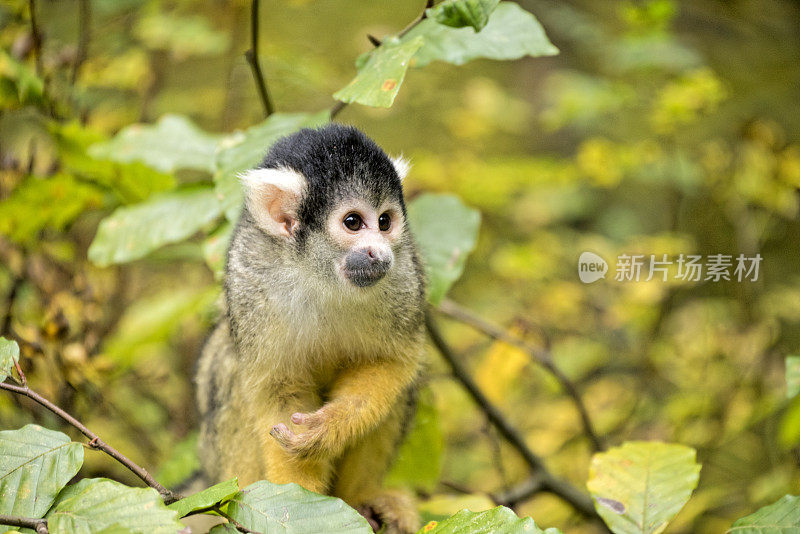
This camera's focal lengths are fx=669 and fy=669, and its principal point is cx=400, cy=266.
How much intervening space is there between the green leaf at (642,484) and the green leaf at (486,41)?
3.54 ft

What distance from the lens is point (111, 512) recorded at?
115 centimetres

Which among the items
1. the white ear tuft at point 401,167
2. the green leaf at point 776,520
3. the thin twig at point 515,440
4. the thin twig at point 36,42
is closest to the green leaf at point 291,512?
the green leaf at point 776,520

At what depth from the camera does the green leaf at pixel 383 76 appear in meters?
1.53

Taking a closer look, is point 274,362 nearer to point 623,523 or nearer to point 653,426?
point 623,523

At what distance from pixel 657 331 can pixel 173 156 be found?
283 cm

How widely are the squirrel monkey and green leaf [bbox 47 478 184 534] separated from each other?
22.0 inches

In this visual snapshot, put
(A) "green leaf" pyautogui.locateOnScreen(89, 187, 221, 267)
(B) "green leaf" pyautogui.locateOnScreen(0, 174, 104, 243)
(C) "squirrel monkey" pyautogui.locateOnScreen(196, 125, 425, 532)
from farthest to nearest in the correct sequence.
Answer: (B) "green leaf" pyautogui.locateOnScreen(0, 174, 104, 243) < (A) "green leaf" pyautogui.locateOnScreen(89, 187, 221, 267) < (C) "squirrel monkey" pyautogui.locateOnScreen(196, 125, 425, 532)

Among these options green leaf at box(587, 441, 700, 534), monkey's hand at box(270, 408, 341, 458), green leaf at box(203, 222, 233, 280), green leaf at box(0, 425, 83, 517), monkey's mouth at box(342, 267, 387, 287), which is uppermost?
monkey's mouth at box(342, 267, 387, 287)

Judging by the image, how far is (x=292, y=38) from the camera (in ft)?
16.4

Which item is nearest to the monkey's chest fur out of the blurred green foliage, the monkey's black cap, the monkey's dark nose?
the monkey's dark nose

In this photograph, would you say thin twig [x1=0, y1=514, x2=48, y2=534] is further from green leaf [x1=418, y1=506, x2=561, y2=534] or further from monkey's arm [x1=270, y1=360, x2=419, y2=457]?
green leaf [x1=418, y1=506, x2=561, y2=534]

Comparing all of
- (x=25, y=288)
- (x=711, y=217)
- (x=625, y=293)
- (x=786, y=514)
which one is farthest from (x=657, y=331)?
(x=25, y=288)

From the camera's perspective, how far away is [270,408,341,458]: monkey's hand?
5.49 feet

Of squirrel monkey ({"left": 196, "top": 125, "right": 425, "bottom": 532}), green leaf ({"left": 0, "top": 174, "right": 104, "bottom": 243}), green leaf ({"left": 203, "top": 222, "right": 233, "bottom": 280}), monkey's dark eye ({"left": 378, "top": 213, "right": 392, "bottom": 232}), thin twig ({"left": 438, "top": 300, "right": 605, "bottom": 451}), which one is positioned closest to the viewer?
squirrel monkey ({"left": 196, "top": 125, "right": 425, "bottom": 532})
